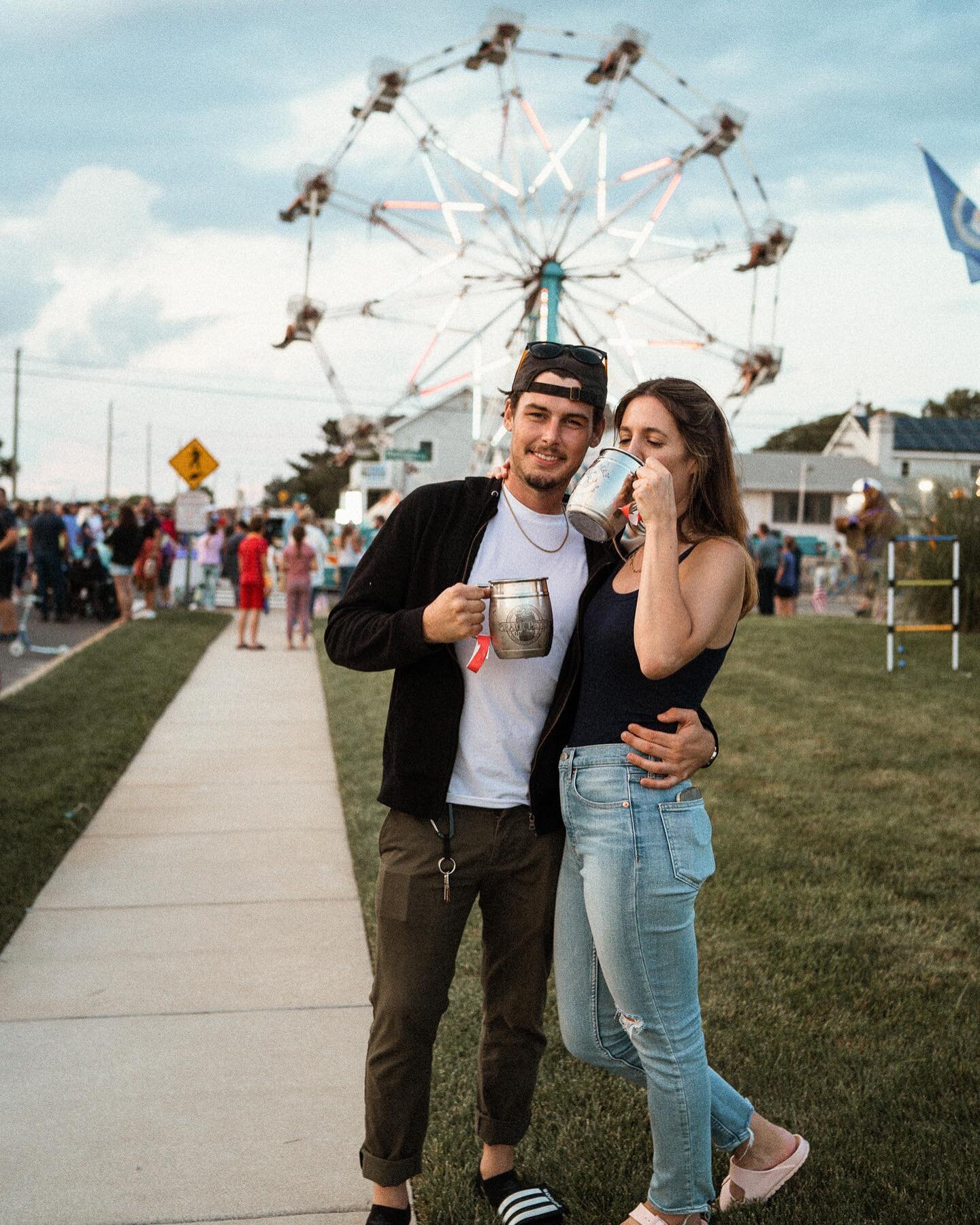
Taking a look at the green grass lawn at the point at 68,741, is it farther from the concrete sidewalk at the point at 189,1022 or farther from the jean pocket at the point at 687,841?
the jean pocket at the point at 687,841

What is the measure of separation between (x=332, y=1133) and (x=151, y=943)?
1.71 metres

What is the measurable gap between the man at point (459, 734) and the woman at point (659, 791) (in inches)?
5.1

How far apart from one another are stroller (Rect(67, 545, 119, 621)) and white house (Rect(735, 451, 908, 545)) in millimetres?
41745

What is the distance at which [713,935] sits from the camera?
471 cm

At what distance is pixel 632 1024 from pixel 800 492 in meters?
56.8

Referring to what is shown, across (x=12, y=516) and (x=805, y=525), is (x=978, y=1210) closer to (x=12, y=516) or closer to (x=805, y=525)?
(x=12, y=516)

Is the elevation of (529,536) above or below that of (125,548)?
below

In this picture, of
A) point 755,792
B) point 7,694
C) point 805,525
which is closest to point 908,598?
point 755,792

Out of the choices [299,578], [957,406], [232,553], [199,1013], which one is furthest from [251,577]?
[957,406]

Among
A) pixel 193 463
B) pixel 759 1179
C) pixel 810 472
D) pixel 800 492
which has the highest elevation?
pixel 810 472

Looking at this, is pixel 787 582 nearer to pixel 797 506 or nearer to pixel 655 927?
pixel 655 927

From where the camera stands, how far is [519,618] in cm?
249

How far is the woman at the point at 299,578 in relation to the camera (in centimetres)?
1493

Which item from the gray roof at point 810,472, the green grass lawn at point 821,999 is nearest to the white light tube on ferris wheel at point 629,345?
the green grass lawn at point 821,999
